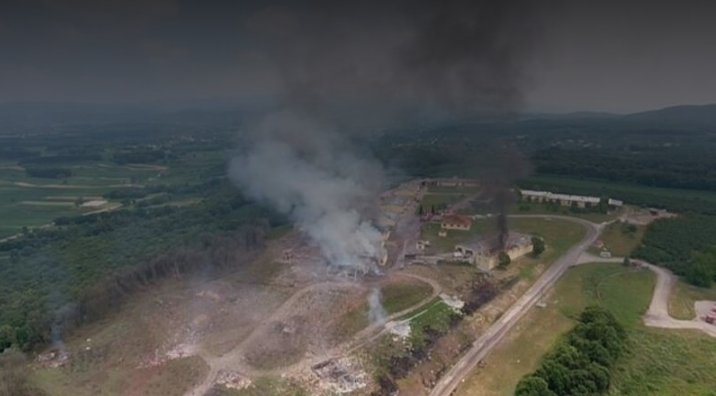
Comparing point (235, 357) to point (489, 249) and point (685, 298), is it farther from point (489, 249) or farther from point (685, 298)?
point (685, 298)

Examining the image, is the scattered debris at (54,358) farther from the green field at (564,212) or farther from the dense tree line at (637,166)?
the dense tree line at (637,166)

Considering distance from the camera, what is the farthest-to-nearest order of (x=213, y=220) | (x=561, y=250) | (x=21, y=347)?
(x=213, y=220) → (x=561, y=250) → (x=21, y=347)

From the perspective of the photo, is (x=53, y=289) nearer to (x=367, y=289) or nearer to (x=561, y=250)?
(x=367, y=289)

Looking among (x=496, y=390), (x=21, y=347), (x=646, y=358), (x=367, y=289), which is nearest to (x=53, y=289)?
(x=21, y=347)

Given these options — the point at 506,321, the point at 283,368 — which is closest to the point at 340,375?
the point at 283,368

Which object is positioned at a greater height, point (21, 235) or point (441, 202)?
point (441, 202)

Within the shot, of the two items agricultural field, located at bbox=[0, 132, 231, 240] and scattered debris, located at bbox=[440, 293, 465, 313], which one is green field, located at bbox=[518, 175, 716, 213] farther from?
agricultural field, located at bbox=[0, 132, 231, 240]
